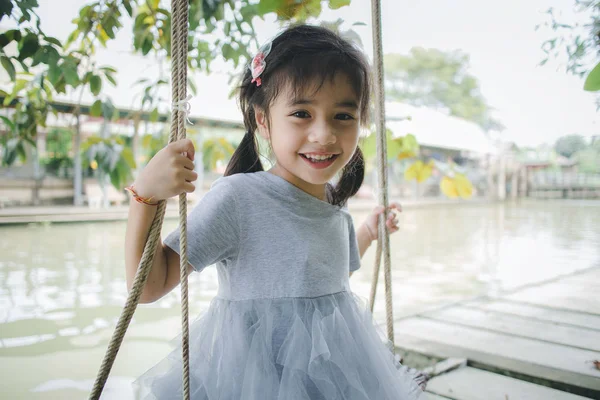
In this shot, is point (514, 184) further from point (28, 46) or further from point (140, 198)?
point (140, 198)

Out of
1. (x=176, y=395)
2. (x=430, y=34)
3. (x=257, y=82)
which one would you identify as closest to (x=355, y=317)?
(x=176, y=395)

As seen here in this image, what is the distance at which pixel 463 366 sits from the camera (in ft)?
4.75

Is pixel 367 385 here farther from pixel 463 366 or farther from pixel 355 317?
pixel 463 366

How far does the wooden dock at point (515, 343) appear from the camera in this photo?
1.28 m

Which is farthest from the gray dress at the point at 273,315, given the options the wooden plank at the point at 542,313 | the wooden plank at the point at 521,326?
the wooden plank at the point at 542,313

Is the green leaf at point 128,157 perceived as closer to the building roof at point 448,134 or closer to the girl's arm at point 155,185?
the girl's arm at point 155,185

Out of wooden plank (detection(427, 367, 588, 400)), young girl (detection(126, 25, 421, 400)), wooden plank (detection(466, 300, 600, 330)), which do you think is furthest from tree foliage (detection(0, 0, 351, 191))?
wooden plank (detection(466, 300, 600, 330))

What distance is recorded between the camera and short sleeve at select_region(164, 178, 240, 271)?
2.44 feet

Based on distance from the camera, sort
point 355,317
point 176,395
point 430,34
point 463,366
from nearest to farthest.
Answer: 1. point 176,395
2. point 355,317
3. point 463,366
4. point 430,34

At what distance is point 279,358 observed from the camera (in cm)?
75

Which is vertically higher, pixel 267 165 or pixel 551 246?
pixel 267 165

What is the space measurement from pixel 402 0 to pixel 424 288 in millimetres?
1919

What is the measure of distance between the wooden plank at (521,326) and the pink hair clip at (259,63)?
4.44 ft

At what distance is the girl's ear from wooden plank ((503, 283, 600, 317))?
1740mm
